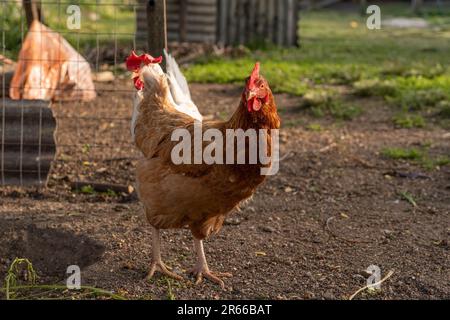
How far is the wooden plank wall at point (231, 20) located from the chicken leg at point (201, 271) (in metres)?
8.66

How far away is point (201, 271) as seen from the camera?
4.30m

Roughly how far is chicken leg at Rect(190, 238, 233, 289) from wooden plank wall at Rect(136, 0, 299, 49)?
28.4 ft

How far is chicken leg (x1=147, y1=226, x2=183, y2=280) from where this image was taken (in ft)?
14.0

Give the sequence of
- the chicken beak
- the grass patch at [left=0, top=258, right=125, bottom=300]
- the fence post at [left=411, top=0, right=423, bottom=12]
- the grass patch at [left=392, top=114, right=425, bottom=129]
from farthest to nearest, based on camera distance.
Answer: the fence post at [left=411, top=0, right=423, bottom=12] < the grass patch at [left=392, top=114, right=425, bottom=129] < the grass patch at [left=0, top=258, right=125, bottom=300] < the chicken beak

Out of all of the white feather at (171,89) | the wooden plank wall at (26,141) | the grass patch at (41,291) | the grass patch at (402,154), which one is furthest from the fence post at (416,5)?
the grass patch at (41,291)

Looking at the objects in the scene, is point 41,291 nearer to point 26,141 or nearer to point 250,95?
point 250,95

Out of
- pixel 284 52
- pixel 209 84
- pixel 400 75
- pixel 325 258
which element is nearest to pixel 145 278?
pixel 325 258

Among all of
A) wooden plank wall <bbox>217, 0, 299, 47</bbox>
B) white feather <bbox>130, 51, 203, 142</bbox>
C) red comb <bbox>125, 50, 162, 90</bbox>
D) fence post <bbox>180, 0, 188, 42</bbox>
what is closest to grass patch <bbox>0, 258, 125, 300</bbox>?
white feather <bbox>130, 51, 203, 142</bbox>

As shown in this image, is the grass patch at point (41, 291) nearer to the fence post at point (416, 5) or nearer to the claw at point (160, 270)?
the claw at point (160, 270)

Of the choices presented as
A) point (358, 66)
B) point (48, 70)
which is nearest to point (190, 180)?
point (48, 70)

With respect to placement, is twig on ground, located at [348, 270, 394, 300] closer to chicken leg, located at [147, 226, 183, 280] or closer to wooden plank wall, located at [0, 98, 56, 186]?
chicken leg, located at [147, 226, 183, 280]

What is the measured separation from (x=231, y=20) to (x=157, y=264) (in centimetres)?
894

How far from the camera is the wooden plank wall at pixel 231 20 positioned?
12648 millimetres

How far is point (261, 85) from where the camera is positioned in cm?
378
